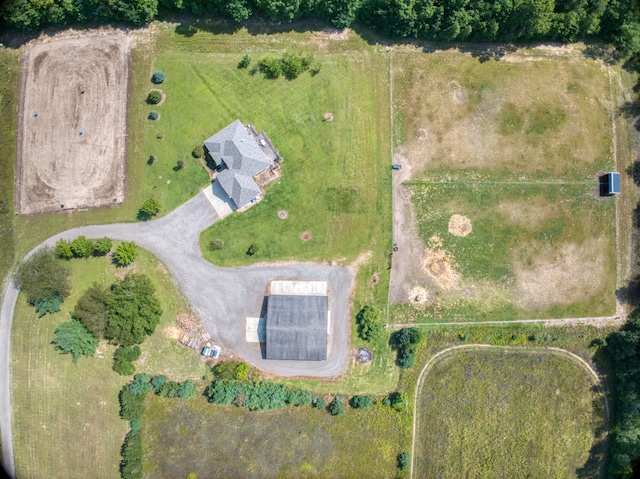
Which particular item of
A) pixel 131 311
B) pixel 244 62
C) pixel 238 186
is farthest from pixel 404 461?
pixel 244 62

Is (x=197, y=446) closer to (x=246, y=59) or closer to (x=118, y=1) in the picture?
(x=246, y=59)

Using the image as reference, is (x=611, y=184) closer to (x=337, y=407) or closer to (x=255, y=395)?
(x=337, y=407)

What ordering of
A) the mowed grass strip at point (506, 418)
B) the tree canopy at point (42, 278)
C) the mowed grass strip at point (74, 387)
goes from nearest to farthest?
the tree canopy at point (42, 278), the mowed grass strip at point (74, 387), the mowed grass strip at point (506, 418)

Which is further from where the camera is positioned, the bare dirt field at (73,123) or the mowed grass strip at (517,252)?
the bare dirt field at (73,123)

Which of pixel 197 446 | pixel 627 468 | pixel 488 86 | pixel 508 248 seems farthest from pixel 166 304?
pixel 627 468

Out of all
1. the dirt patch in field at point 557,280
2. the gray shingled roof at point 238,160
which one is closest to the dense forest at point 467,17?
the dirt patch in field at point 557,280

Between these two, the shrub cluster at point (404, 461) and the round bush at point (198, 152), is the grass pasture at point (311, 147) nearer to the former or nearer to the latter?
the round bush at point (198, 152)
